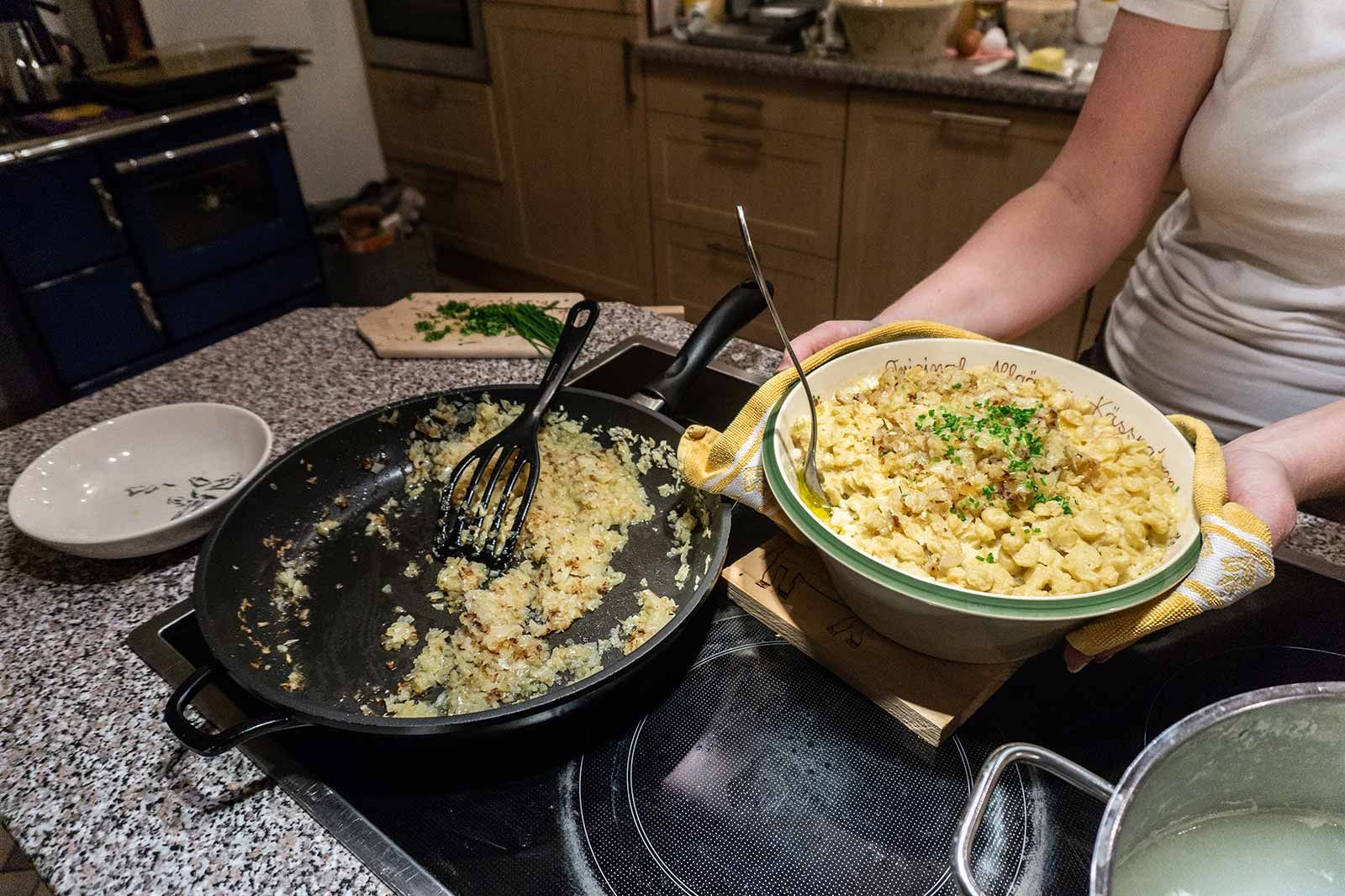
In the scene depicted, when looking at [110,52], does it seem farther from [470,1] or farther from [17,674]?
[17,674]

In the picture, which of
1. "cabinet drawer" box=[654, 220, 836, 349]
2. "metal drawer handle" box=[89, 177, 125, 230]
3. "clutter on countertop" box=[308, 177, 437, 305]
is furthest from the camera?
"clutter on countertop" box=[308, 177, 437, 305]

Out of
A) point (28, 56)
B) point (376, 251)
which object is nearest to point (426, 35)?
point (376, 251)

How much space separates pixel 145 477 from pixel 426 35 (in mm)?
2703

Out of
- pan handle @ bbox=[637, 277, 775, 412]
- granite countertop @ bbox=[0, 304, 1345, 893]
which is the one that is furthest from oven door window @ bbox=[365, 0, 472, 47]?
pan handle @ bbox=[637, 277, 775, 412]

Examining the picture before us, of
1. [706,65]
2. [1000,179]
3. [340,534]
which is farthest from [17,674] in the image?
[706,65]

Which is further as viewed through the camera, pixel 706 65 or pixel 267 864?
pixel 706 65

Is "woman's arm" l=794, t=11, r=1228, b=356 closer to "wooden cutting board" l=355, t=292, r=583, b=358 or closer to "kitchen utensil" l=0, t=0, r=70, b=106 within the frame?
"wooden cutting board" l=355, t=292, r=583, b=358

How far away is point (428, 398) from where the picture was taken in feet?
3.11

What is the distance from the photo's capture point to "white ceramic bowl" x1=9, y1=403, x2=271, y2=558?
80 centimetres

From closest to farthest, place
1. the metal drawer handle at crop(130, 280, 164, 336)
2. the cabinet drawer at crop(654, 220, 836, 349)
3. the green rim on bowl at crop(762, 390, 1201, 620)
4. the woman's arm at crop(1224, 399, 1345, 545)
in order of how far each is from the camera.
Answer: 1. the green rim on bowl at crop(762, 390, 1201, 620)
2. the woman's arm at crop(1224, 399, 1345, 545)
3. the metal drawer handle at crop(130, 280, 164, 336)
4. the cabinet drawer at crop(654, 220, 836, 349)

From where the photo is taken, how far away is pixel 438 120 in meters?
3.22

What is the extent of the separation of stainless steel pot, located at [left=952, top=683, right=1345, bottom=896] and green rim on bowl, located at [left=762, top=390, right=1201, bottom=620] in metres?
0.11

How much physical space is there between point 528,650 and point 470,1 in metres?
2.81

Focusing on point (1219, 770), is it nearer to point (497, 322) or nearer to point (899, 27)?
point (497, 322)
